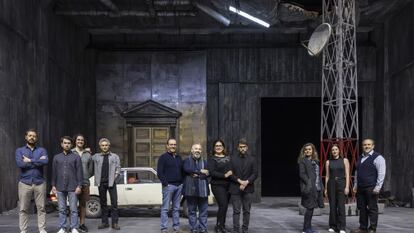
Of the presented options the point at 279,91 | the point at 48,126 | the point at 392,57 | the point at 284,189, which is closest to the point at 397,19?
the point at 392,57

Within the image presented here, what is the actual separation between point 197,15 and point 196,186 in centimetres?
1252

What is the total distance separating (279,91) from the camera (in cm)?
2548

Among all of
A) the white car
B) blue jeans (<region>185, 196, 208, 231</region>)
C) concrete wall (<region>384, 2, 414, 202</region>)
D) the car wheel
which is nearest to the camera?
blue jeans (<region>185, 196, 208, 231</region>)

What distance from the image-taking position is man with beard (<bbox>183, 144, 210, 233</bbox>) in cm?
1093

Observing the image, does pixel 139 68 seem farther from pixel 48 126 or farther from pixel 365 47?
pixel 365 47

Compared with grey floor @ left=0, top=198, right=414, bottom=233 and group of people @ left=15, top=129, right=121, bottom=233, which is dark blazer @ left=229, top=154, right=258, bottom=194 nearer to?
grey floor @ left=0, top=198, right=414, bottom=233

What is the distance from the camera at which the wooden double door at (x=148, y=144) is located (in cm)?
2516

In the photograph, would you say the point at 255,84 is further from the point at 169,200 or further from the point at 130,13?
the point at 169,200

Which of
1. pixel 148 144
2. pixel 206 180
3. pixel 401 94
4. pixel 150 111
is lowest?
Answer: pixel 206 180

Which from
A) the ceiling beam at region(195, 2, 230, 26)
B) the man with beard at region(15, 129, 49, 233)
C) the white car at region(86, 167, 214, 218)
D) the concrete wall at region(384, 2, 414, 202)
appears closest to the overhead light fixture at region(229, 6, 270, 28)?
the ceiling beam at region(195, 2, 230, 26)

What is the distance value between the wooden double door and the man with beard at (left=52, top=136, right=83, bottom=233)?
46.3 ft

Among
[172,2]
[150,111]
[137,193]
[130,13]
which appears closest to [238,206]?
[137,193]

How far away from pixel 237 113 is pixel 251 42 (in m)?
3.24

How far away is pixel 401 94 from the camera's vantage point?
22.0m
